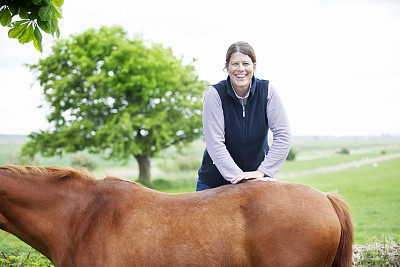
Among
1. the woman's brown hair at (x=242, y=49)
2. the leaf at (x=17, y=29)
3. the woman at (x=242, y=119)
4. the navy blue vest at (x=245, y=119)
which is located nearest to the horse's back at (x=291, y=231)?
the woman at (x=242, y=119)

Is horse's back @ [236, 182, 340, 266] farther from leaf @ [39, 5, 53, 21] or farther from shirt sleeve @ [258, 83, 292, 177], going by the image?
leaf @ [39, 5, 53, 21]

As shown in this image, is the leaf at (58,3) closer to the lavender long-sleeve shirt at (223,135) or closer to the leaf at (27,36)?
the leaf at (27,36)

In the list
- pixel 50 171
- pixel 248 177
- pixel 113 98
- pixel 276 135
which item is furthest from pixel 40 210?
pixel 113 98

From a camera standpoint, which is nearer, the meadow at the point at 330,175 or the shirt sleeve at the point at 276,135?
the shirt sleeve at the point at 276,135

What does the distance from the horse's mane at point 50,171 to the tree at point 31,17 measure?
3.52ft

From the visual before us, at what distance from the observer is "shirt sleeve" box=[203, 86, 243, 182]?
3.05 m

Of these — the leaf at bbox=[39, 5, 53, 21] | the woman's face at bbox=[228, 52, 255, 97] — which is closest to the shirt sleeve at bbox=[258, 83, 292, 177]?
the woman's face at bbox=[228, 52, 255, 97]

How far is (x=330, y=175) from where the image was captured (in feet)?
96.9

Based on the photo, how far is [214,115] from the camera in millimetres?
3105

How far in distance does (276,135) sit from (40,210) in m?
2.00

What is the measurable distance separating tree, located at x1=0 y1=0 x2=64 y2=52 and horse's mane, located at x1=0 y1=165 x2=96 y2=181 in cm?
107

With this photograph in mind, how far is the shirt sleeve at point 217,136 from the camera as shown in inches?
120

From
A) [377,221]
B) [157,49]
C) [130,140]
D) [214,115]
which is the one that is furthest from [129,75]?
[214,115]

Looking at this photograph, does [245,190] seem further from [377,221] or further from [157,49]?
[157,49]
